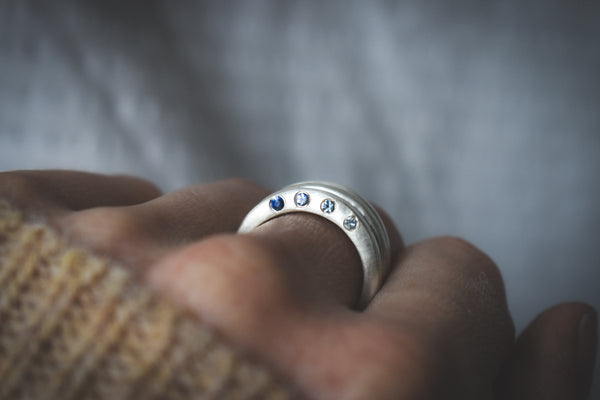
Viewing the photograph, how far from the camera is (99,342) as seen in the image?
0.24m

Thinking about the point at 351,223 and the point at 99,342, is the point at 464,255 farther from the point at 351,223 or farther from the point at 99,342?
the point at 99,342

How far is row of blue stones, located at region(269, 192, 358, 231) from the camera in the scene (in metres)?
0.37

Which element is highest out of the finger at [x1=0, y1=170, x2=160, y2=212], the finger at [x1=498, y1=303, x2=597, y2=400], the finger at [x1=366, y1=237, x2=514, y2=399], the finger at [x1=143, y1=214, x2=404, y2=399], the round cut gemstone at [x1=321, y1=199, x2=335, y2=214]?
the finger at [x1=0, y1=170, x2=160, y2=212]

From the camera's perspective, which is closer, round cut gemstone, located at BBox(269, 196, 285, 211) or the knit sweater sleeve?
the knit sweater sleeve

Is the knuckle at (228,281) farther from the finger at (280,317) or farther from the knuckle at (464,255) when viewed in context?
the knuckle at (464,255)

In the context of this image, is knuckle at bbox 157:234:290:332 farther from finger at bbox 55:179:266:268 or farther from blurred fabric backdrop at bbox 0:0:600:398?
blurred fabric backdrop at bbox 0:0:600:398

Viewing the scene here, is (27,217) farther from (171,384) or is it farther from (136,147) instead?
(136,147)

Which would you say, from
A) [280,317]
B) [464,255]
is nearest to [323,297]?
[280,317]

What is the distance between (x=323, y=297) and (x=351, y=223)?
3.8 inches

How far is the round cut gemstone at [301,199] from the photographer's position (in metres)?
0.37

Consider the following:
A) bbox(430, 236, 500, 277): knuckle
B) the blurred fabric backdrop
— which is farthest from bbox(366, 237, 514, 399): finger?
the blurred fabric backdrop

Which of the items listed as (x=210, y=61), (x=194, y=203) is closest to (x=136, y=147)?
(x=210, y=61)

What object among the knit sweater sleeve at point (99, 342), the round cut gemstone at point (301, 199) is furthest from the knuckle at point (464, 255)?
the knit sweater sleeve at point (99, 342)

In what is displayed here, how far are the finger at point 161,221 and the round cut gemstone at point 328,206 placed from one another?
0.27 feet
